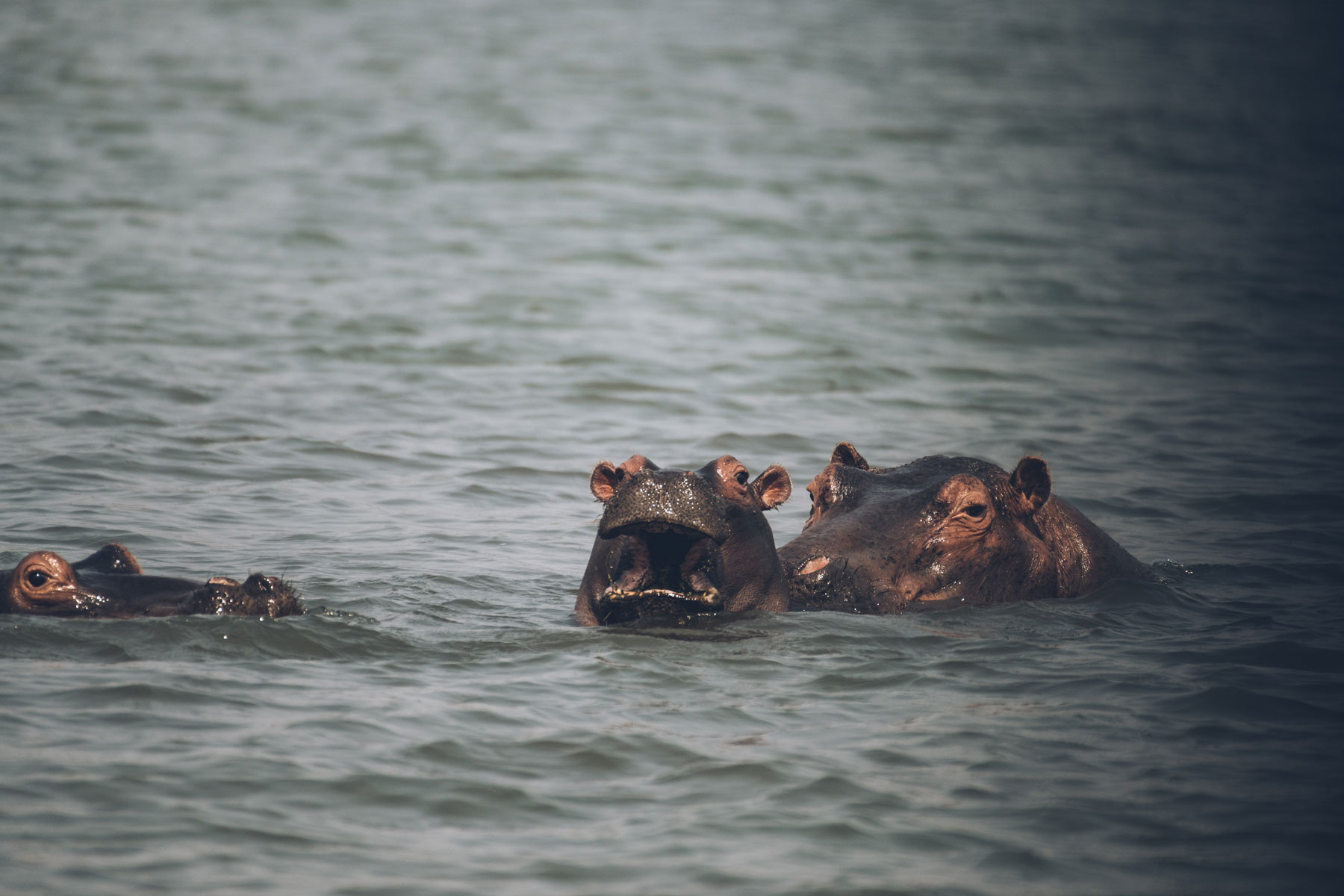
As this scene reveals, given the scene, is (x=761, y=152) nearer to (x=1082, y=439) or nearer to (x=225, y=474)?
(x=1082, y=439)

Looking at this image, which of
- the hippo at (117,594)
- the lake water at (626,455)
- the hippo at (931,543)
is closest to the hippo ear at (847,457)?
the hippo at (931,543)

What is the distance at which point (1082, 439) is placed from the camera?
1555 cm

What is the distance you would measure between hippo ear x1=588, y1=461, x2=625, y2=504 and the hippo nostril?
1451 mm

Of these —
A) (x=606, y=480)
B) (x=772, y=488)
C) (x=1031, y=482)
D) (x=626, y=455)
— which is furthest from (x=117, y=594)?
(x=626, y=455)

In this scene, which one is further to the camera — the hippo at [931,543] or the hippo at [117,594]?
the hippo at [931,543]

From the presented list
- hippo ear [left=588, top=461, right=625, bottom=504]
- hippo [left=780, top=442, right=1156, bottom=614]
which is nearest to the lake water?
hippo [left=780, top=442, right=1156, bottom=614]

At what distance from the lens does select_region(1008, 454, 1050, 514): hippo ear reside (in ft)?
28.6

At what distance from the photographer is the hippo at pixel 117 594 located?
7.48m

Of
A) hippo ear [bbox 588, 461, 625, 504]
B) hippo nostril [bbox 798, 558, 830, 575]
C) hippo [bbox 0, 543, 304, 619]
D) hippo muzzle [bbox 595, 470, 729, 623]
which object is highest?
Answer: hippo ear [bbox 588, 461, 625, 504]

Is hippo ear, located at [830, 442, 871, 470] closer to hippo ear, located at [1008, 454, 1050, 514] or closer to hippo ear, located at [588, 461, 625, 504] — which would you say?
hippo ear, located at [1008, 454, 1050, 514]

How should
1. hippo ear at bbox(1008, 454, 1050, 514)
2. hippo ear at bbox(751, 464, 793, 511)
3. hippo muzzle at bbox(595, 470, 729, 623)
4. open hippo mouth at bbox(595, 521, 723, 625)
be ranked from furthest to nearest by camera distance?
1. hippo ear at bbox(1008, 454, 1050, 514)
2. hippo ear at bbox(751, 464, 793, 511)
3. open hippo mouth at bbox(595, 521, 723, 625)
4. hippo muzzle at bbox(595, 470, 729, 623)

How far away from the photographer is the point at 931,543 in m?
8.52

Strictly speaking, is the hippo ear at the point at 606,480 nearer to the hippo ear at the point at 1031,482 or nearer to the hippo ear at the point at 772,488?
the hippo ear at the point at 772,488

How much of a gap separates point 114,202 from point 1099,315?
54.9ft
